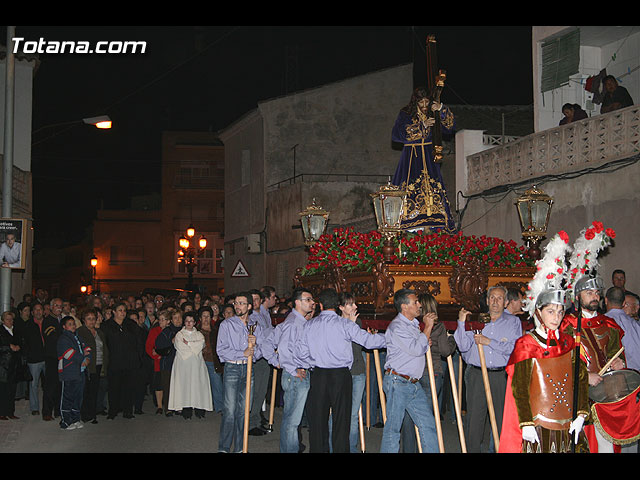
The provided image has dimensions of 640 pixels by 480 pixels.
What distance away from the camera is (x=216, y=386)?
601 inches

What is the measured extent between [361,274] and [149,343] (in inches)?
226

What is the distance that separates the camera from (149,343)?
52.5 feet

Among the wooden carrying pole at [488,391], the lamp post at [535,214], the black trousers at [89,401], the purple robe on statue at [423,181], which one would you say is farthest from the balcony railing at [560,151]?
the black trousers at [89,401]

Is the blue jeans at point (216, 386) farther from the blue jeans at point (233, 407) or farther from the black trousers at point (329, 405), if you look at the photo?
the black trousers at point (329, 405)

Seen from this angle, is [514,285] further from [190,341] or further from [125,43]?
[125,43]

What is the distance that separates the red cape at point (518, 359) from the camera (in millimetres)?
7246

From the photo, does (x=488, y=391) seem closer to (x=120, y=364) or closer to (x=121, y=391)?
(x=120, y=364)

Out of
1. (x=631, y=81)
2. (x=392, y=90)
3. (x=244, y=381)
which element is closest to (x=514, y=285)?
(x=244, y=381)

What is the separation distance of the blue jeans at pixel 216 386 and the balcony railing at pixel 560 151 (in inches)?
347

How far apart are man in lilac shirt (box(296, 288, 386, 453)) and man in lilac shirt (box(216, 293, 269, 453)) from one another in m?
1.45

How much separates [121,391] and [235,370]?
4.75 m

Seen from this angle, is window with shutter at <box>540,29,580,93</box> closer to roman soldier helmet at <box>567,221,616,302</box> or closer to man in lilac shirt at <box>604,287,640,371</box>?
man in lilac shirt at <box>604,287,640,371</box>

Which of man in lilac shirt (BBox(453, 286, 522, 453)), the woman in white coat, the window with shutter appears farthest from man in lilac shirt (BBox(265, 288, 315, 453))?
the window with shutter
